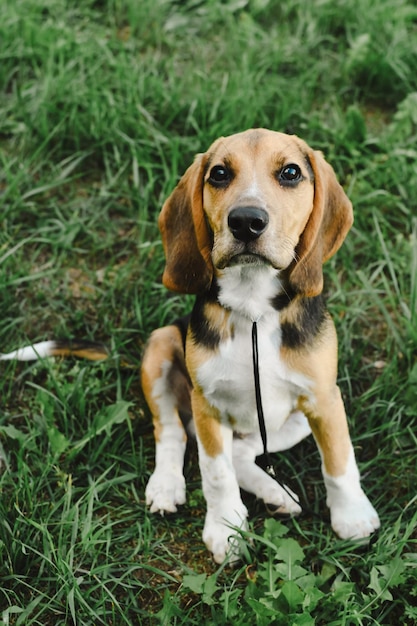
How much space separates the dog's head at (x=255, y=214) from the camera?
3.05m

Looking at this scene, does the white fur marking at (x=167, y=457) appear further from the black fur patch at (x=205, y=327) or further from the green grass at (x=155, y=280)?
the black fur patch at (x=205, y=327)

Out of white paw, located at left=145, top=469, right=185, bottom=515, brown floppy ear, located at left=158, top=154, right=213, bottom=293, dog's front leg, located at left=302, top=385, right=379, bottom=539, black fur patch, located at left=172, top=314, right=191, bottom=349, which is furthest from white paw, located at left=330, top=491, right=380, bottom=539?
brown floppy ear, located at left=158, top=154, right=213, bottom=293

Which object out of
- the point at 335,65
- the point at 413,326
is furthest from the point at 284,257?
the point at 335,65

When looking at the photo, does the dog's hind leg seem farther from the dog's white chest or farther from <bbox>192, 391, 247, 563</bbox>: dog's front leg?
the dog's white chest

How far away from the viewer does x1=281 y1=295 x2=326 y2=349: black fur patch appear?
3430 mm

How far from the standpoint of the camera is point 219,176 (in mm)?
3299

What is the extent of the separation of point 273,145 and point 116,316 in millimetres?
1909

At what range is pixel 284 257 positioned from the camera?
10.3ft

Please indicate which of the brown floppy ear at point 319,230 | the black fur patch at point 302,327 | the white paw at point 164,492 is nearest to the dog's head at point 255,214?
the brown floppy ear at point 319,230

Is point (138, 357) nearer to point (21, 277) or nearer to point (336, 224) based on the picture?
point (21, 277)

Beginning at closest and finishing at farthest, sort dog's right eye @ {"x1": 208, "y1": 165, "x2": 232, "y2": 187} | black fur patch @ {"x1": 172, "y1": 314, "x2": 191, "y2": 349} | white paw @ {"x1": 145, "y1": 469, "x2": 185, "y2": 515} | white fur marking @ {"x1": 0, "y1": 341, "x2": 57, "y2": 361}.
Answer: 1. dog's right eye @ {"x1": 208, "y1": 165, "x2": 232, "y2": 187}
2. white paw @ {"x1": 145, "y1": 469, "x2": 185, "y2": 515}
3. black fur patch @ {"x1": 172, "y1": 314, "x2": 191, "y2": 349}
4. white fur marking @ {"x1": 0, "y1": 341, "x2": 57, "y2": 361}

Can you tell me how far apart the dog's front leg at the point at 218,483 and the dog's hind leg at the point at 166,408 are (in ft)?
0.85

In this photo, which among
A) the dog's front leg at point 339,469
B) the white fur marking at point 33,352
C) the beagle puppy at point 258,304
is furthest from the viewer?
the white fur marking at point 33,352

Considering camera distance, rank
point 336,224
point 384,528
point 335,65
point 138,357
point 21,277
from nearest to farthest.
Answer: point 336,224
point 384,528
point 138,357
point 21,277
point 335,65
